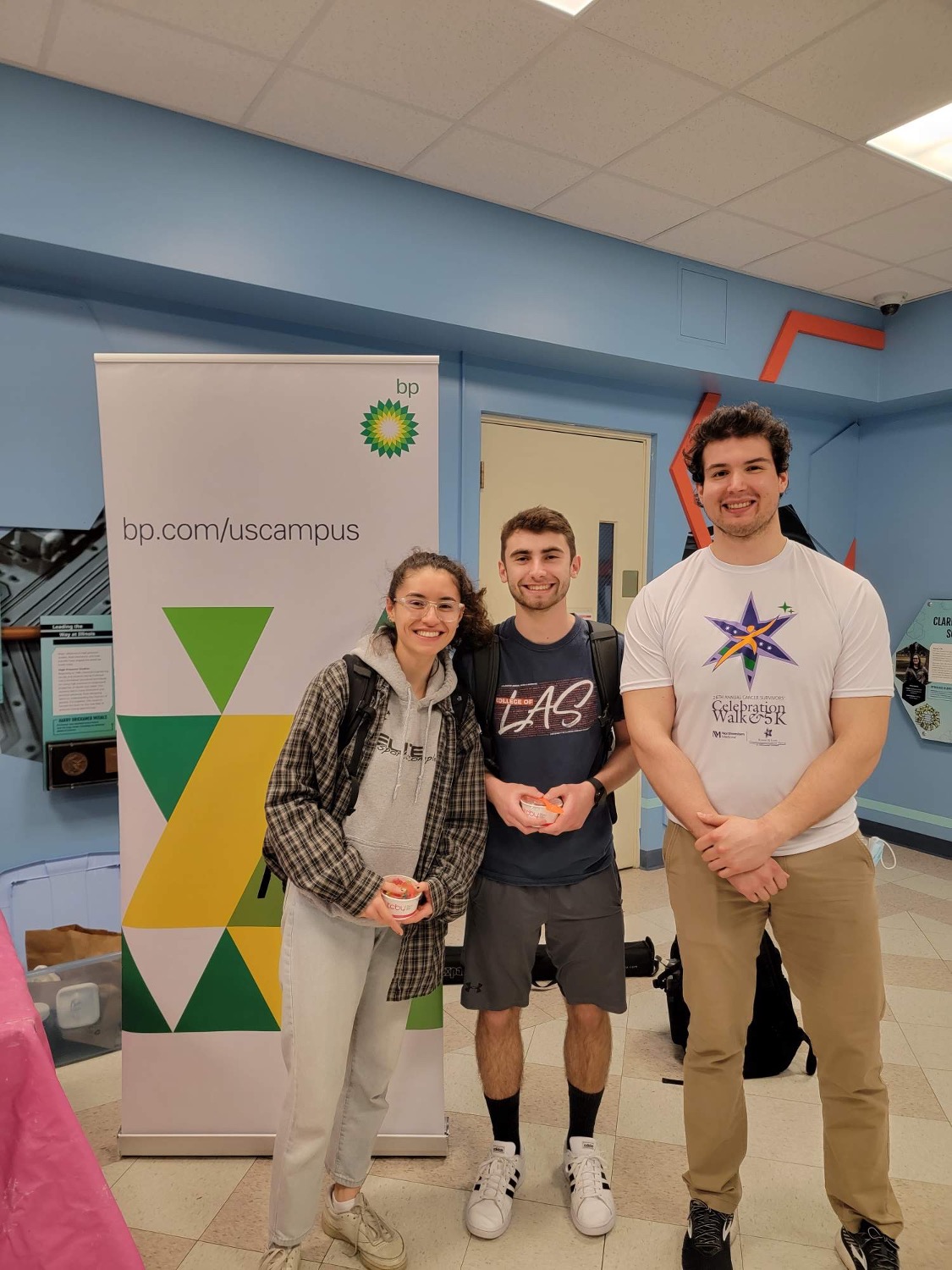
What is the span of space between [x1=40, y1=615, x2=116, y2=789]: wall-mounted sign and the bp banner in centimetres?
99

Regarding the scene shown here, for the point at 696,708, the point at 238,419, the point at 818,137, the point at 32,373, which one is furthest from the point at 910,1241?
the point at 32,373

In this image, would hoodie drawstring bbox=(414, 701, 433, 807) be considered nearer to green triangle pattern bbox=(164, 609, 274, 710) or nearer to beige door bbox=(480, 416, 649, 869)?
green triangle pattern bbox=(164, 609, 274, 710)

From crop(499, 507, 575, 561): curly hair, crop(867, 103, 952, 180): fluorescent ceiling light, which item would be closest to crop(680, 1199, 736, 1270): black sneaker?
crop(499, 507, 575, 561): curly hair

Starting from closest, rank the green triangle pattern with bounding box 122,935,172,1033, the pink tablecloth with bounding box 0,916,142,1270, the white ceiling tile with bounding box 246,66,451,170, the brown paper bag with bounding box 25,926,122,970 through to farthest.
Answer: the pink tablecloth with bounding box 0,916,142,1270, the green triangle pattern with bounding box 122,935,172,1033, the white ceiling tile with bounding box 246,66,451,170, the brown paper bag with bounding box 25,926,122,970

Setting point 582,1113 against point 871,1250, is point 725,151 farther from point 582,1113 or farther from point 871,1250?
point 871,1250

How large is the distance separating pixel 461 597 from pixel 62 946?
1.97 metres

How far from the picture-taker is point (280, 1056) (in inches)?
82.0

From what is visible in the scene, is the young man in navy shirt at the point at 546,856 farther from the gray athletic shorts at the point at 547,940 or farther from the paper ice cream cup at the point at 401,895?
the paper ice cream cup at the point at 401,895

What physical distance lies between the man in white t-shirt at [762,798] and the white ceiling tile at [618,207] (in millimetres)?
2001

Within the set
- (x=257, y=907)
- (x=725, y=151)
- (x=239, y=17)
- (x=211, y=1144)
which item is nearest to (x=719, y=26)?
(x=725, y=151)

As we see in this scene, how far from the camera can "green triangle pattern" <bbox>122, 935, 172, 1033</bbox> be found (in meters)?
2.03

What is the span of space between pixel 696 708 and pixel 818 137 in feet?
7.68

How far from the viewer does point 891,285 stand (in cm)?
417

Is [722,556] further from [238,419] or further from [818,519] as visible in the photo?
[818,519]
